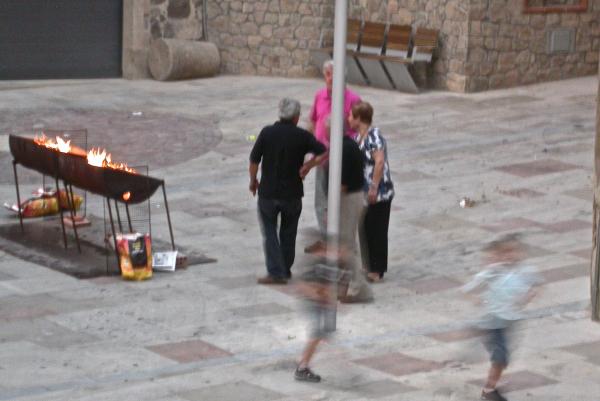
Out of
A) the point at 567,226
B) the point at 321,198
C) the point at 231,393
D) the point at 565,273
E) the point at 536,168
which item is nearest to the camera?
the point at 231,393

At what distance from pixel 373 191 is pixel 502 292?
3.15 m

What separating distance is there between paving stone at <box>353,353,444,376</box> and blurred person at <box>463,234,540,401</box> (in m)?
0.98

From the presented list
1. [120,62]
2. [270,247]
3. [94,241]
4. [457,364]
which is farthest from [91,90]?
[457,364]

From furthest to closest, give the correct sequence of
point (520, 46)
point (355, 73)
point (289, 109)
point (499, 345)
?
point (355, 73) → point (520, 46) → point (289, 109) → point (499, 345)

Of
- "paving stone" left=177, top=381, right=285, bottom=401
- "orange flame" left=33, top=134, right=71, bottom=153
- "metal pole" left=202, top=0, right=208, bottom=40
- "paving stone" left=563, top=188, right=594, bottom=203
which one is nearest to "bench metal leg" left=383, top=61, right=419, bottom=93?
"metal pole" left=202, top=0, right=208, bottom=40

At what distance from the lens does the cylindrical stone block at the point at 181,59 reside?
21.7 metres

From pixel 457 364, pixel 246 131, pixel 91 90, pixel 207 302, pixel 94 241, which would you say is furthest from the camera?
pixel 91 90

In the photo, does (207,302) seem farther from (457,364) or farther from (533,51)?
(533,51)

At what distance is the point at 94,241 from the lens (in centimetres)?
1283

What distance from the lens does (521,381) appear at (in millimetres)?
9227

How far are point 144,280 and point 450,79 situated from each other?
991 cm

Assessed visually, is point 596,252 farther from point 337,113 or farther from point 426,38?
point 426,38

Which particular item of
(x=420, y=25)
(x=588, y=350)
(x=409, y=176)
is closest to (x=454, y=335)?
(x=588, y=350)

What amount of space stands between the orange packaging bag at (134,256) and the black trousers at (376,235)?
1880 millimetres
